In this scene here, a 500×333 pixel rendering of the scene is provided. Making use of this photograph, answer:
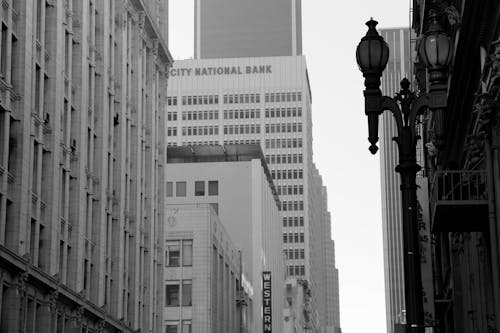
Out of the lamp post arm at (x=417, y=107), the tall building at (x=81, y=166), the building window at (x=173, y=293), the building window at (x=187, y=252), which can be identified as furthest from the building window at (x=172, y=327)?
the lamp post arm at (x=417, y=107)

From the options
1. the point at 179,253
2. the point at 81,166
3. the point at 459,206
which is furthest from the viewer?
the point at 179,253

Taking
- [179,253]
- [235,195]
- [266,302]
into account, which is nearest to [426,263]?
[179,253]

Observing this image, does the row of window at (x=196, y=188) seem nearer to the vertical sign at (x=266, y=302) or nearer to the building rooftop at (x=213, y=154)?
the building rooftop at (x=213, y=154)

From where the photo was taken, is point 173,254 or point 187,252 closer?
point 187,252

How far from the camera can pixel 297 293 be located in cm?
19562

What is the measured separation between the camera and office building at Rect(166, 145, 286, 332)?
132 meters

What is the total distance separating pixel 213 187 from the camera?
134 m

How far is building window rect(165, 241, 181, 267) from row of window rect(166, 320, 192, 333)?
16.0 feet

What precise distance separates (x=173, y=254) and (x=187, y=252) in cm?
141

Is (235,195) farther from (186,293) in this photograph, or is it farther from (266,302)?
(186,293)

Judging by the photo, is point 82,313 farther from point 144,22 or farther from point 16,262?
point 144,22

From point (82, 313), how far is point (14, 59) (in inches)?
619

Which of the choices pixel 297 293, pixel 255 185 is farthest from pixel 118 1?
pixel 297 293

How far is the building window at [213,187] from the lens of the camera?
134m
